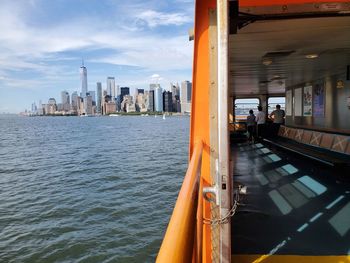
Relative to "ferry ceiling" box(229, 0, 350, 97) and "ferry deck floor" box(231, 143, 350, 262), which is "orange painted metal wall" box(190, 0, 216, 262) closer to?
"ferry ceiling" box(229, 0, 350, 97)

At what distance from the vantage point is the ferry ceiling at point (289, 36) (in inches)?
133

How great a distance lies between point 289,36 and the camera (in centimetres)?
588

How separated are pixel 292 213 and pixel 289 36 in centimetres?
308

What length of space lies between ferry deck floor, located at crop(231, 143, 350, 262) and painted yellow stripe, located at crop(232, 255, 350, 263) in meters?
0.03

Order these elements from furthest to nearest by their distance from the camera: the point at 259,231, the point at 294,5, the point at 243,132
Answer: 1. the point at 243,132
2. the point at 259,231
3. the point at 294,5

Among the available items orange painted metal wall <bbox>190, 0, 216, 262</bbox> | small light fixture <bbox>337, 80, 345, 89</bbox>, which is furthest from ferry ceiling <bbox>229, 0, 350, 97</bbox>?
small light fixture <bbox>337, 80, 345, 89</bbox>

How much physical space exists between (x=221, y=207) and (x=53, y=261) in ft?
28.8

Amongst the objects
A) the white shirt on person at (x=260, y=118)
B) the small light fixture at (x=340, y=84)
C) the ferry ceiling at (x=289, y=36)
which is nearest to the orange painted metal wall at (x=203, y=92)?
the ferry ceiling at (x=289, y=36)

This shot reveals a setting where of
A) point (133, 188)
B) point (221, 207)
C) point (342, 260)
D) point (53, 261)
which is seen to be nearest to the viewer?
point (221, 207)

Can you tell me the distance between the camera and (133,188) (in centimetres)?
1680

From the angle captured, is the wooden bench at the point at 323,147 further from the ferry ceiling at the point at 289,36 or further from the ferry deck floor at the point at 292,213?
the ferry ceiling at the point at 289,36

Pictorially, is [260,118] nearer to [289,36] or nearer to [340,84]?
[340,84]

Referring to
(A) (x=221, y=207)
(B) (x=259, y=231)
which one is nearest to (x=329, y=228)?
(B) (x=259, y=231)

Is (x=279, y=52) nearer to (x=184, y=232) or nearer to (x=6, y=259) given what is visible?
(x=184, y=232)
